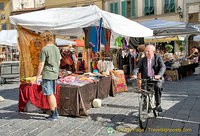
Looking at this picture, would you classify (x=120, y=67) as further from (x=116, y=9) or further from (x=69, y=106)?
(x=116, y=9)

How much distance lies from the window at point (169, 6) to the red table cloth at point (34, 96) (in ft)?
66.2

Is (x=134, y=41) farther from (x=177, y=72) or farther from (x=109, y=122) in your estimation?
(x=109, y=122)

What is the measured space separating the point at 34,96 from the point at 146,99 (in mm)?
2560

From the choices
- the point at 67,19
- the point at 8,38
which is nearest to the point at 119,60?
the point at 67,19

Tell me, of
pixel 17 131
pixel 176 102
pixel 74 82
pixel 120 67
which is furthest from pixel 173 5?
pixel 17 131

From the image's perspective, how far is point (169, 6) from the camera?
21812 mm

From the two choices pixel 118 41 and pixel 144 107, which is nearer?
pixel 144 107

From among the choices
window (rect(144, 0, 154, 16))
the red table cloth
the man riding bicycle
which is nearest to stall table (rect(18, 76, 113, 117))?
the red table cloth

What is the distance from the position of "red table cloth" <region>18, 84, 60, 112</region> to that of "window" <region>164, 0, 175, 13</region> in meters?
20.2

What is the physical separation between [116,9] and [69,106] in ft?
71.8

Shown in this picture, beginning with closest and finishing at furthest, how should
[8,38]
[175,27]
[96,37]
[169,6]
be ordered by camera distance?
[96,37] < [175,27] < [8,38] < [169,6]

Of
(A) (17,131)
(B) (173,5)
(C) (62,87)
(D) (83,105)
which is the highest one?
(B) (173,5)

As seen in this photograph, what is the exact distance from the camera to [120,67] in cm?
800

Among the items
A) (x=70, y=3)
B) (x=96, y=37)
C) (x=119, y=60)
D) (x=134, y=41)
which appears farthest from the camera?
(x=70, y=3)
